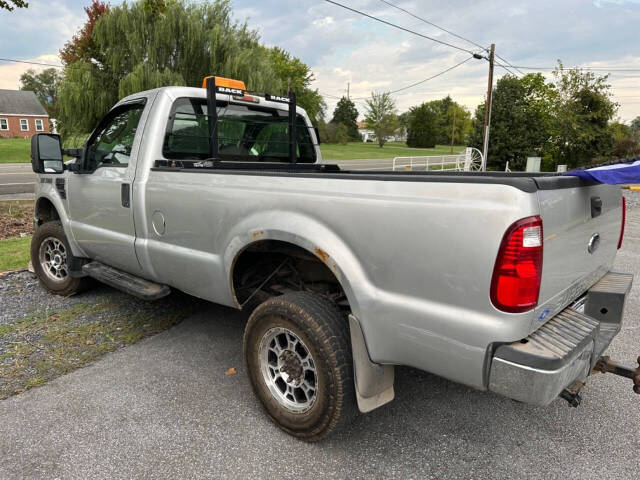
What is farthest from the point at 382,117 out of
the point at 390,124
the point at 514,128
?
the point at 514,128

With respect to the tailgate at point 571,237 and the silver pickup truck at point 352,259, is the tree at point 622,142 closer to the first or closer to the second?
the tailgate at point 571,237

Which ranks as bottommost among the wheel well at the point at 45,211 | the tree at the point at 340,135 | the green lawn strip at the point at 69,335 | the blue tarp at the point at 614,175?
the green lawn strip at the point at 69,335

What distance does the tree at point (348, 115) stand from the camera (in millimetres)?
83375

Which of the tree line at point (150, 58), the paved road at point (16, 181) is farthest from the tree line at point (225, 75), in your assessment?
the paved road at point (16, 181)

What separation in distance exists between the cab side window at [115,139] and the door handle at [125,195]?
0.21 metres

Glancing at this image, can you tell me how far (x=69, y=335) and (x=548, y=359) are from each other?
12.3 feet

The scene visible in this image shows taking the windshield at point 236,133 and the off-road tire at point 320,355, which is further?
the windshield at point 236,133

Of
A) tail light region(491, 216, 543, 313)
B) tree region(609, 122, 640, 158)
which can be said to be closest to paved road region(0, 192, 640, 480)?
tail light region(491, 216, 543, 313)

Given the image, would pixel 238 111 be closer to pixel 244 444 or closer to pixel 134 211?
pixel 134 211

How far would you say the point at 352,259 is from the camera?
2.25 meters

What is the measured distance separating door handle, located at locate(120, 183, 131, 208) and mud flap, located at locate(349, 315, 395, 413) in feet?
7.16

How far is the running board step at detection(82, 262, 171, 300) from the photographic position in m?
3.56

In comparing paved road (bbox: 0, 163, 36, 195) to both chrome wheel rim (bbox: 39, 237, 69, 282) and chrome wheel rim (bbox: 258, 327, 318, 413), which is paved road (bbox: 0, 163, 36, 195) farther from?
chrome wheel rim (bbox: 258, 327, 318, 413)

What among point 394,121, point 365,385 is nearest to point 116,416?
point 365,385
